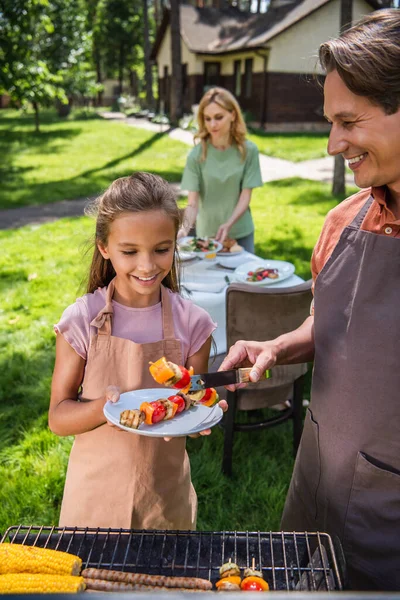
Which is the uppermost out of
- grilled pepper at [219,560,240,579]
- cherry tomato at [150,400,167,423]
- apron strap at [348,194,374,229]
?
apron strap at [348,194,374,229]

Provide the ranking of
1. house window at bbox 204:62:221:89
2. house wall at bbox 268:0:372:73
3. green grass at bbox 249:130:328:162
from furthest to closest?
house window at bbox 204:62:221:89, house wall at bbox 268:0:372:73, green grass at bbox 249:130:328:162

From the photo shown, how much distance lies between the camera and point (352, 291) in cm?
178

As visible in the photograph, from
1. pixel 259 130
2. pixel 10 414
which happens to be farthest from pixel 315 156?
pixel 10 414

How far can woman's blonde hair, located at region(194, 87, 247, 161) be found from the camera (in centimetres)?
477

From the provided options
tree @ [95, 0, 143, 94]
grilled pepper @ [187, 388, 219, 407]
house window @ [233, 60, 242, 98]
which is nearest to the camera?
grilled pepper @ [187, 388, 219, 407]

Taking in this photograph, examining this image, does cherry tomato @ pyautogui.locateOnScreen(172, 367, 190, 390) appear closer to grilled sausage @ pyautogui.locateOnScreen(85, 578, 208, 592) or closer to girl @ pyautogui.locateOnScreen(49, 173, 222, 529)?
girl @ pyautogui.locateOnScreen(49, 173, 222, 529)

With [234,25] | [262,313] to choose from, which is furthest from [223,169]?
[234,25]

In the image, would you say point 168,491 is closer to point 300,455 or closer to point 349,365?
point 300,455

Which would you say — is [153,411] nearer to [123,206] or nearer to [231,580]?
[231,580]

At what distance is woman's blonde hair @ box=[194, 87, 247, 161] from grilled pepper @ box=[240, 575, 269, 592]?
157 inches

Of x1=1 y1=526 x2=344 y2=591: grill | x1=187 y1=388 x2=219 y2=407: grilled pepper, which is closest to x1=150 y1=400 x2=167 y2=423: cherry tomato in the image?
x1=187 y1=388 x2=219 y2=407: grilled pepper

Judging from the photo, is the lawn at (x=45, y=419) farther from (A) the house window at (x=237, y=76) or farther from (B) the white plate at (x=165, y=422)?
(A) the house window at (x=237, y=76)

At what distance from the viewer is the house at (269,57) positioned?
84.8 feet

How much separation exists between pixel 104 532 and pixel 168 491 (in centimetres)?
57
